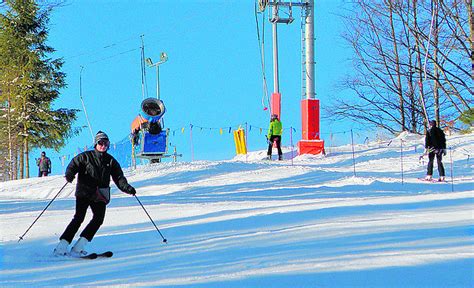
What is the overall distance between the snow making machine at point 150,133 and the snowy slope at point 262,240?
5.66 metres

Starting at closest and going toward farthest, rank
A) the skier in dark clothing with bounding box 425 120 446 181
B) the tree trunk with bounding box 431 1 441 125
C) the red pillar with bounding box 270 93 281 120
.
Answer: the skier in dark clothing with bounding box 425 120 446 181, the tree trunk with bounding box 431 1 441 125, the red pillar with bounding box 270 93 281 120

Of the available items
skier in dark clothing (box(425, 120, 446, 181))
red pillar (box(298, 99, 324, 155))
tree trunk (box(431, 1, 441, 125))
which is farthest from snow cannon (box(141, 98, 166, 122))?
tree trunk (box(431, 1, 441, 125))

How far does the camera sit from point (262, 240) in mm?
6840

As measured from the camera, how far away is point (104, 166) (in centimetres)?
694

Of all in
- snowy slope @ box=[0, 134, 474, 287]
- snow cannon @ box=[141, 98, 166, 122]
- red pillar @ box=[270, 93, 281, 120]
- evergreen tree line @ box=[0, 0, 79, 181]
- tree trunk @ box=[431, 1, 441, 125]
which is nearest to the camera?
snowy slope @ box=[0, 134, 474, 287]

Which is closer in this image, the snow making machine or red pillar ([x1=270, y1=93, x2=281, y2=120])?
the snow making machine

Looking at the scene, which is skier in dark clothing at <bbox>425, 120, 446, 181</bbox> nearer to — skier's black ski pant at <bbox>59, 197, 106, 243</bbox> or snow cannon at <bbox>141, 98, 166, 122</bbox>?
snow cannon at <bbox>141, 98, 166, 122</bbox>

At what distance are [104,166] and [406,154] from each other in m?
16.7

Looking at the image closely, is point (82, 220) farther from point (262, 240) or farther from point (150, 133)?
point (150, 133)

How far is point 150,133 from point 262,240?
Answer: 14415mm

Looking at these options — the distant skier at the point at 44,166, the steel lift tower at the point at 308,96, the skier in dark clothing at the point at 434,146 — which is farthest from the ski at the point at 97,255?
the distant skier at the point at 44,166

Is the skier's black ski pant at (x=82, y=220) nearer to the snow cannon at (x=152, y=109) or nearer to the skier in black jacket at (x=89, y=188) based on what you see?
the skier in black jacket at (x=89, y=188)

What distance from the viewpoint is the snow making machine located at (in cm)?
2056

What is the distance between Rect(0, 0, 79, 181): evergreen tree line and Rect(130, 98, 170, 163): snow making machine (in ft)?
44.9
